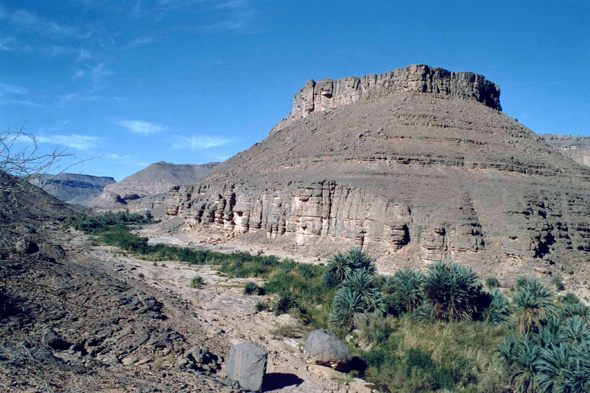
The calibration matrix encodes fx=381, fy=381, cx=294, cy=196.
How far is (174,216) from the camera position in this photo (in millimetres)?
55844

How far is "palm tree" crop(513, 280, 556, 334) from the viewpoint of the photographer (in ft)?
43.0

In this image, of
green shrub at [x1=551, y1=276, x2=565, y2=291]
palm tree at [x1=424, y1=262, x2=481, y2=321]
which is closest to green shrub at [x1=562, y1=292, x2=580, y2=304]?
green shrub at [x1=551, y1=276, x2=565, y2=291]

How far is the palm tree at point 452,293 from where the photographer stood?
14.9 m

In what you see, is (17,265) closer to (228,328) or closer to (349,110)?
(228,328)

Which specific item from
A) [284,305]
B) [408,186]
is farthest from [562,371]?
[408,186]

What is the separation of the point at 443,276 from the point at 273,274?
11.7m

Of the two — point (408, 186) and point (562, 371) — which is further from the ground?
point (408, 186)

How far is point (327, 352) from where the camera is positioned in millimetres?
11820

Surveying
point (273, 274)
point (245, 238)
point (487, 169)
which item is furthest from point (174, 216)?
point (487, 169)

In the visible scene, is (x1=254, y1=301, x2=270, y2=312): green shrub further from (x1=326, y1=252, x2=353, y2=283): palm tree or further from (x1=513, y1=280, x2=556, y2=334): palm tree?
(x1=513, y1=280, x2=556, y2=334): palm tree

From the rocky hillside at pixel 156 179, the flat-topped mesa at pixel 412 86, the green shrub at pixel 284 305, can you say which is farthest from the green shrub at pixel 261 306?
the rocky hillside at pixel 156 179

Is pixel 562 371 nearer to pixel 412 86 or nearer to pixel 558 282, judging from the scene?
pixel 558 282

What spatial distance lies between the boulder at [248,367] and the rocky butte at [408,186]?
61.6 ft

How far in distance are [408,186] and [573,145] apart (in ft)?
234
